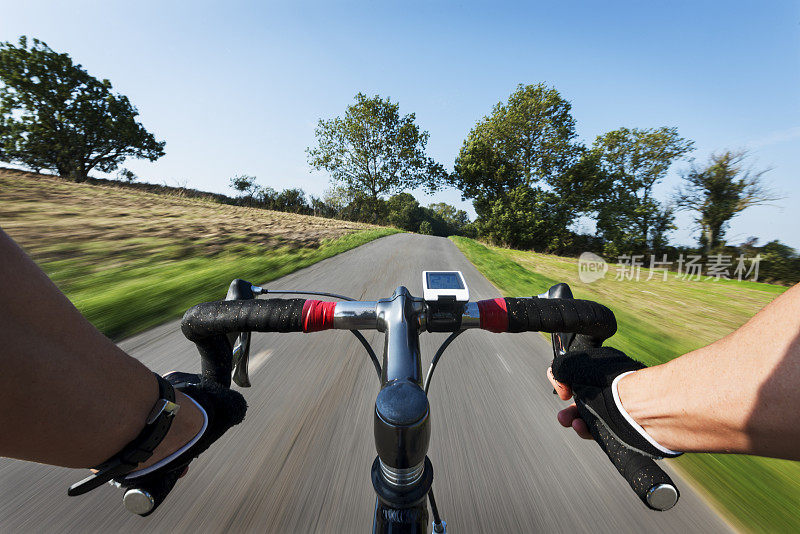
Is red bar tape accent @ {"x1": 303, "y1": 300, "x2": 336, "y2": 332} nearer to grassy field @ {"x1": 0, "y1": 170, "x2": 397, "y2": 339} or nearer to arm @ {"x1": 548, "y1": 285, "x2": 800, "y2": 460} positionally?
arm @ {"x1": 548, "y1": 285, "x2": 800, "y2": 460}

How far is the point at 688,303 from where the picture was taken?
611 centimetres

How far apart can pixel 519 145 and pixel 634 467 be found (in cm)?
2124

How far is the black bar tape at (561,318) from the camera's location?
1.03 metres

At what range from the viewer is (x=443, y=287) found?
101 cm

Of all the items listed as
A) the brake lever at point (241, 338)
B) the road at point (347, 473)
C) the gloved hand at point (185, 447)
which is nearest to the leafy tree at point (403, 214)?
the road at point (347, 473)

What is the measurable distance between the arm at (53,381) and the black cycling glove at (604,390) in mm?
1287

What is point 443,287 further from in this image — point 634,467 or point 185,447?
point 185,447

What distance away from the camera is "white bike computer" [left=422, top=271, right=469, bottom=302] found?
37.4 inches

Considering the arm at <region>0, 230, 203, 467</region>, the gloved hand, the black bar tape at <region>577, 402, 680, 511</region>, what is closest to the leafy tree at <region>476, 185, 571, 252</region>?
the black bar tape at <region>577, 402, 680, 511</region>

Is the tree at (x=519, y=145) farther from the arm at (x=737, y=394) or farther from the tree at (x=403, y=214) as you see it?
the tree at (x=403, y=214)

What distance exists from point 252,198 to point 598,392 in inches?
1225

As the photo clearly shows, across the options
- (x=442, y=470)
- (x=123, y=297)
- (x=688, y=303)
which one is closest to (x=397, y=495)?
(x=442, y=470)

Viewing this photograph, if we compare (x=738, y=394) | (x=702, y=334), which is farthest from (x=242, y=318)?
(x=702, y=334)

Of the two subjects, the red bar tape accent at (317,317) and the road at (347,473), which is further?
the road at (347,473)
